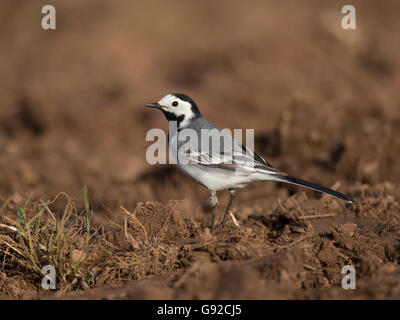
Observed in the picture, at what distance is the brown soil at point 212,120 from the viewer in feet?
14.5

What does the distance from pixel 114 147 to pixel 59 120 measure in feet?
6.49

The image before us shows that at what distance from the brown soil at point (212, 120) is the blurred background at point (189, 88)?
0.05 m

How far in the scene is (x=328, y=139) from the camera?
10.2 metres

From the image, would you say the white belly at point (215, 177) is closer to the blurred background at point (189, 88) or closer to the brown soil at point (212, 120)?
the brown soil at point (212, 120)

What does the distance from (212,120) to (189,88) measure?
2.04 m

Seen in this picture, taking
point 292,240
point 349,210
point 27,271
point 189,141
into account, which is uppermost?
point 189,141

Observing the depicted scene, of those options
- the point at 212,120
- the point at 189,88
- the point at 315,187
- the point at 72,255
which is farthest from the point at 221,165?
the point at 189,88

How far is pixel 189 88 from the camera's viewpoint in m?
14.8

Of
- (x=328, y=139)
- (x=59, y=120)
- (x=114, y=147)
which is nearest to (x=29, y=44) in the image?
(x=59, y=120)

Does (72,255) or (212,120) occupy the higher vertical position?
(212,120)

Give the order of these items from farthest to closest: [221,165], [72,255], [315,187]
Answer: [221,165]
[315,187]
[72,255]

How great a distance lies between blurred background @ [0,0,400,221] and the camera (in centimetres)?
952

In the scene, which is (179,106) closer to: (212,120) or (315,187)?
(315,187)
